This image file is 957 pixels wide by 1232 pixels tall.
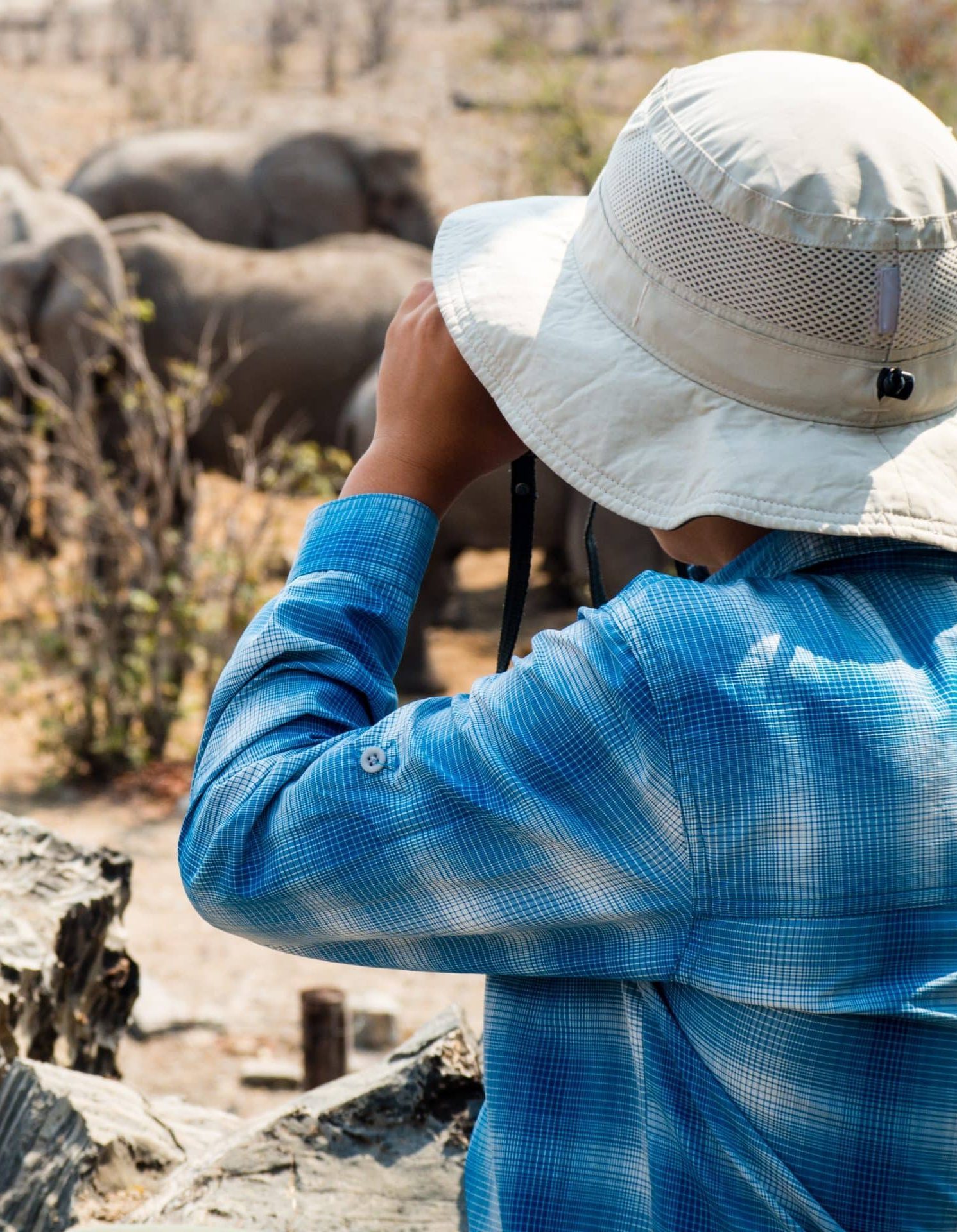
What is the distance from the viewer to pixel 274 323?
22.7 ft

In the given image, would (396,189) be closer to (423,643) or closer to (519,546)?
(423,643)

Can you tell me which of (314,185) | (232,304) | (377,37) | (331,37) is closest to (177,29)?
(331,37)

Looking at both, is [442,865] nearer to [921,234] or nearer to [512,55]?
[921,234]

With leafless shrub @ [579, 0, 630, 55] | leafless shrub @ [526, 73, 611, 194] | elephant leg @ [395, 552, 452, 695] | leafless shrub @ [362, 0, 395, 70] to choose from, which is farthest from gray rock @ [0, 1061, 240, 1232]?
leafless shrub @ [362, 0, 395, 70]

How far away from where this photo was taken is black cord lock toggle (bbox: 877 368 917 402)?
0.88 meters

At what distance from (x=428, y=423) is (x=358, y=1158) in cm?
91

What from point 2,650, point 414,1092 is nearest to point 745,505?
point 414,1092

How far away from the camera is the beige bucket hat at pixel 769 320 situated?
0.87m

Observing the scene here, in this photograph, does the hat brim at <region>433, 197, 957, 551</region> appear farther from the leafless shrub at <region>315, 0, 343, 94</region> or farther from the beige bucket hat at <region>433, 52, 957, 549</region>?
the leafless shrub at <region>315, 0, 343, 94</region>

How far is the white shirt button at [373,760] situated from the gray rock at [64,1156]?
37.8 inches

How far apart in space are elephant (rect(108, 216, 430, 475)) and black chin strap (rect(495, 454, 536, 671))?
5.53 meters

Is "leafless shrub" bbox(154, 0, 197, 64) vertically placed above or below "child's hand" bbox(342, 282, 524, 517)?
below

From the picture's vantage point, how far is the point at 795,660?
853 millimetres

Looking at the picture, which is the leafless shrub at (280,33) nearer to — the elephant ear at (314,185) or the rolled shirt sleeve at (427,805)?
the elephant ear at (314,185)
